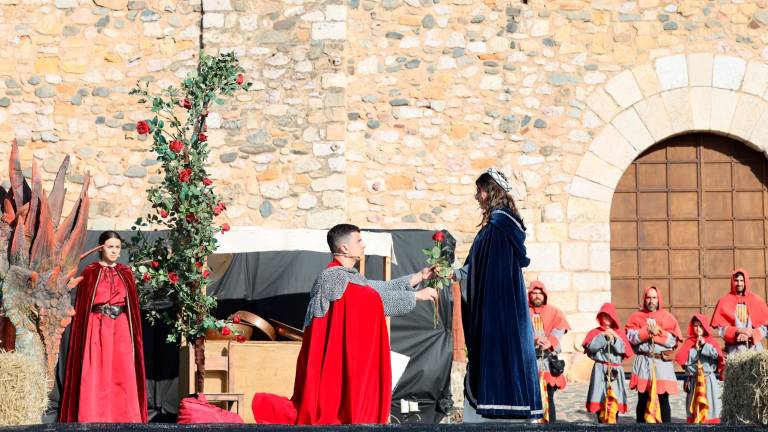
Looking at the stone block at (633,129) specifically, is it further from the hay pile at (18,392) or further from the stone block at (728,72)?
the hay pile at (18,392)

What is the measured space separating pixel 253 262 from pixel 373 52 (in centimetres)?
223

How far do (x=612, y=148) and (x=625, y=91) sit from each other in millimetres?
520

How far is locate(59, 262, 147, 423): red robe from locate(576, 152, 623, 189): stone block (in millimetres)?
4755

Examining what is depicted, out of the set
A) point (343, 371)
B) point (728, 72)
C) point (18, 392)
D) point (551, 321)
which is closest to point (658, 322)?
point (551, 321)

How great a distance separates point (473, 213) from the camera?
11078 millimetres

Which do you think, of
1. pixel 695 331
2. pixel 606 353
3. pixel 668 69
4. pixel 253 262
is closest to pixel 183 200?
pixel 253 262

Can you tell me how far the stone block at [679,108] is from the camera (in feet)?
36.5

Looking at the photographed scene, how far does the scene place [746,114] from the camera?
439 inches

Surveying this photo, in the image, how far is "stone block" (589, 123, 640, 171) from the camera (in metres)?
11.1

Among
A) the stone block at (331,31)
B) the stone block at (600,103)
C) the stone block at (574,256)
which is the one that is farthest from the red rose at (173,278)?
the stone block at (600,103)

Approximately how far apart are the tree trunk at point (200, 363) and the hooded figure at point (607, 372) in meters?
2.76

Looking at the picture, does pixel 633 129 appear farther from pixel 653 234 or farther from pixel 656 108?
pixel 653 234

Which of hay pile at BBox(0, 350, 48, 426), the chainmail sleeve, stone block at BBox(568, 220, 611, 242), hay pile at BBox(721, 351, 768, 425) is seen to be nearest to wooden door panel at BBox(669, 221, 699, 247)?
stone block at BBox(568, 220, 611, 242)

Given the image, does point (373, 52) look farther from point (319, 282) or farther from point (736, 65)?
point (319, 282)
